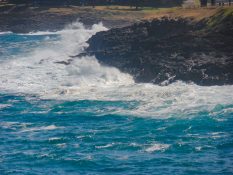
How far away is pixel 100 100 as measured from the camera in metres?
37.3

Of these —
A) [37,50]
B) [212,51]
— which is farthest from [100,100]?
[37,50]

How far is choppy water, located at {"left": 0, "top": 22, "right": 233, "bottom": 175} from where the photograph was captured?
79.5 feet

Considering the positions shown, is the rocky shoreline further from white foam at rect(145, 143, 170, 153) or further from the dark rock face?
white foam at rect(145, 143, 170, 153)

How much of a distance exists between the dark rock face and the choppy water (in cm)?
142

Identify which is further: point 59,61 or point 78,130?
point 59,61

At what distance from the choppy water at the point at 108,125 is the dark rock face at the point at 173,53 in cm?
142

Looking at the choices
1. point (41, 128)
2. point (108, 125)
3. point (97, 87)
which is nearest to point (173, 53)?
point (97, 87)

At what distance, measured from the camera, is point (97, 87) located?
139 ft

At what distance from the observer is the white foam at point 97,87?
34.2 meters

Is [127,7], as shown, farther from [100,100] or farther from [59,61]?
[100,100]

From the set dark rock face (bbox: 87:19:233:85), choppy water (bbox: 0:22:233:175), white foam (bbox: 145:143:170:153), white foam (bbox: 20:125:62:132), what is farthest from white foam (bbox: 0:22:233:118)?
white foam (bbox: 145:143:170:153)

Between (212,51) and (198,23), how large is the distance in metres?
5.99

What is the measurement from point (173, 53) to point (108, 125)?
17423 mm

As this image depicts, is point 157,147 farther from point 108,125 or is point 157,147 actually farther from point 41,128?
point 41,128
